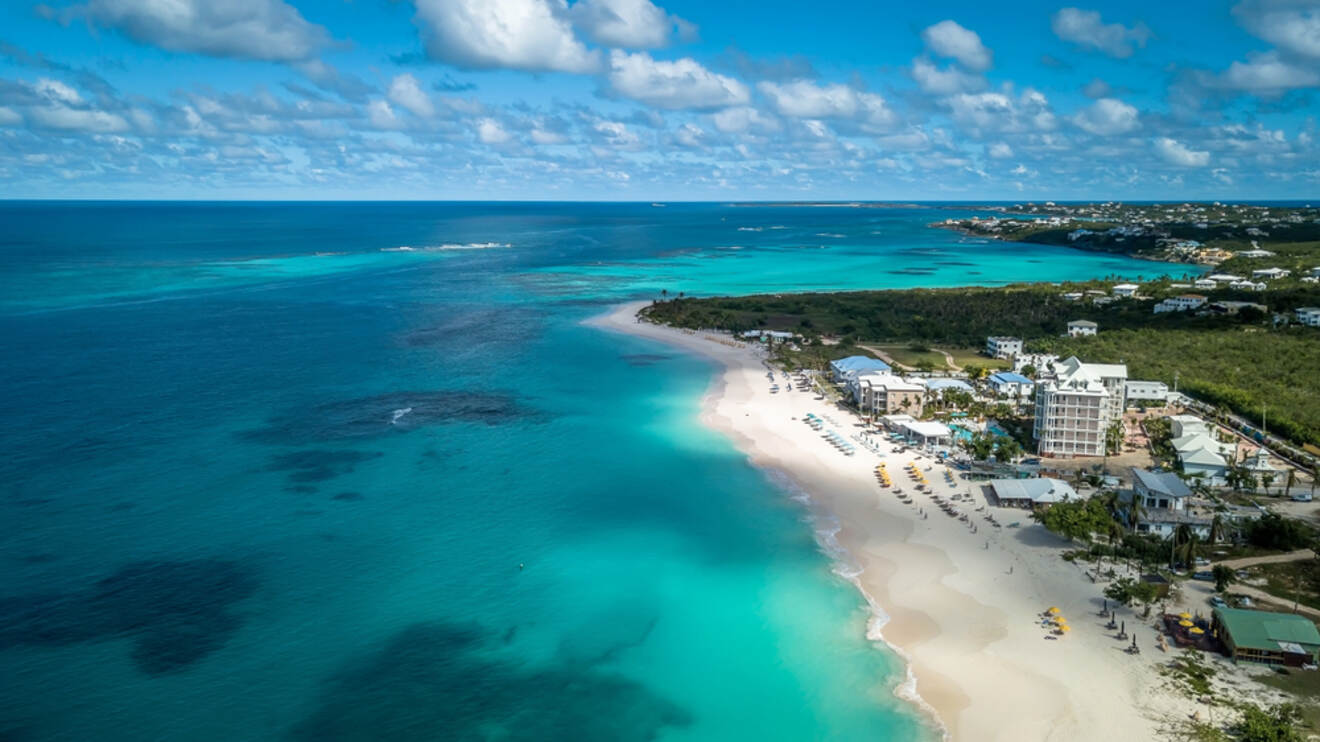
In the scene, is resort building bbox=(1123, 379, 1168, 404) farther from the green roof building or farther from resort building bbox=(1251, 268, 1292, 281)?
resort building bbox=(1251, 268, 1292, 281)

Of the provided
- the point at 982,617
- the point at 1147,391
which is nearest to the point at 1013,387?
the point at 1147,391

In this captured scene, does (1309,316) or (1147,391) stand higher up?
(1309,316)

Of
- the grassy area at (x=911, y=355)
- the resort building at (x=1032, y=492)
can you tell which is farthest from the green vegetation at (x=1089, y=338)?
the resort building at (x=1032, y=492)

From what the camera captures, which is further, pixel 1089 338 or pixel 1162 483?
pixel 1089 338

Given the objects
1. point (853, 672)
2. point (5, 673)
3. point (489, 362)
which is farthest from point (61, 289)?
point (853, 672)

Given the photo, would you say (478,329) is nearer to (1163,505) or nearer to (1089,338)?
(1089,338)

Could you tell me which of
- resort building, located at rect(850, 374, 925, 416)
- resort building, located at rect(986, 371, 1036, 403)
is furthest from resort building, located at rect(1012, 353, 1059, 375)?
resort building, located at rect(850, 374, 925, 416)

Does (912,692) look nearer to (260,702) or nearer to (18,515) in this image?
(260,702)
